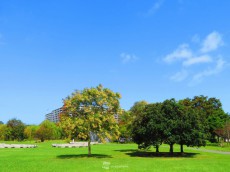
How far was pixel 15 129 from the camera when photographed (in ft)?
436

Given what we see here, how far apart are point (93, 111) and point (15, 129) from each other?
330 ft

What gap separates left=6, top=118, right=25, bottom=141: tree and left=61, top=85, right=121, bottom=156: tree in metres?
97.3

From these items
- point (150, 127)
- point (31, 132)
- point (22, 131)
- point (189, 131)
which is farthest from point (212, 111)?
point (22, 131)

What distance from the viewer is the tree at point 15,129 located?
5241 inches

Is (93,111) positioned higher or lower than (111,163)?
higher

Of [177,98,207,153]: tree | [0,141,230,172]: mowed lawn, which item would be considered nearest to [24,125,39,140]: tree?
[0,141,230,172]: mowed lawn

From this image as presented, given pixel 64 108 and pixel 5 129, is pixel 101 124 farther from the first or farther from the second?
pixel 5 129

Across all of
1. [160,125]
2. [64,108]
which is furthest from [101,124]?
[160,125]

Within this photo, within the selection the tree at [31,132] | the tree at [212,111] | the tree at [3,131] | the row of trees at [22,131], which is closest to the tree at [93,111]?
the tree at [212,111]

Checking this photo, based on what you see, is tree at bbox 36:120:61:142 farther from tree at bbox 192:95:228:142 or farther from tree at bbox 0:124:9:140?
tree at bbox 192:95:228:142

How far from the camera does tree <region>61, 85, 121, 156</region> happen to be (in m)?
41.8

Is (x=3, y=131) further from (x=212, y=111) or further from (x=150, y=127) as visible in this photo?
(x=150, y=127)

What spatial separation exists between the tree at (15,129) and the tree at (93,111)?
319 ft

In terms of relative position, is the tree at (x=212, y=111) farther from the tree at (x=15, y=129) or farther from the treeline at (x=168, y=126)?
the tree at (x=15, y=129)
